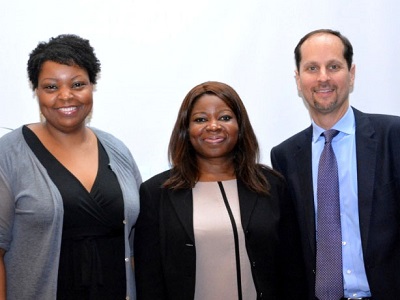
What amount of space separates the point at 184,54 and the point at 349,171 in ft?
2.98

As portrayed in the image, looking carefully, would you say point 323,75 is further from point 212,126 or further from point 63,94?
point 63,94

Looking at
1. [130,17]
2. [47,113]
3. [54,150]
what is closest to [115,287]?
[54,150]

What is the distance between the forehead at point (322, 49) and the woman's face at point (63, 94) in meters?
0.83

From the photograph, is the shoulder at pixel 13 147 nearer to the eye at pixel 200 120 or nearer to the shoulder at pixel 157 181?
the shoulder at pixel 157 181

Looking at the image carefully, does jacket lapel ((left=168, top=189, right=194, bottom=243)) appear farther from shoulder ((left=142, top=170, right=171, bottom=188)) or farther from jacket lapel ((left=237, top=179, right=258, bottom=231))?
jacket lapel ((left=237, top=179, right=258, bottom=231))

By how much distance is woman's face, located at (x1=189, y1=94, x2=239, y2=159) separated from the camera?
6.87ft

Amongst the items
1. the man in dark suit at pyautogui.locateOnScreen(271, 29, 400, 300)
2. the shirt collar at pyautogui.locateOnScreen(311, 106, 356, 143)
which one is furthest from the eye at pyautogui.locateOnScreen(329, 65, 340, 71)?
the shirt collar at pyautogui.locateOnScreen(311, 106, 356, 143)

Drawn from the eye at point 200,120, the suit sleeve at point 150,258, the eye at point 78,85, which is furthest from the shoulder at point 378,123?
the eye at point 78,85

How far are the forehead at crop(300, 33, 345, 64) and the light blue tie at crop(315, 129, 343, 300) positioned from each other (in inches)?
14.2

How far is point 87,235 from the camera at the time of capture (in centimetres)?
197

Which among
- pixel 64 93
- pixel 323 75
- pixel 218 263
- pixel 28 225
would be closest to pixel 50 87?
pixel 64 93

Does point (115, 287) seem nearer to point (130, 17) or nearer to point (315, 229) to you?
point (315, 229)

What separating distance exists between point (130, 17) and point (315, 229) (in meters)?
1.16

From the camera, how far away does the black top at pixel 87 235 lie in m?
1.95
